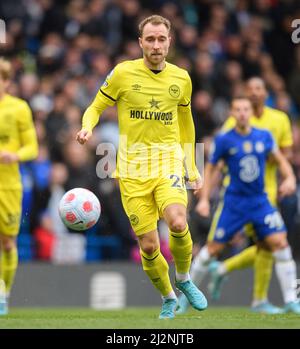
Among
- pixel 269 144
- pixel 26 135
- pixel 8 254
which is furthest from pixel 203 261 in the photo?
pixel 26 135

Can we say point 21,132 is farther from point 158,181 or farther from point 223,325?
point 223,325

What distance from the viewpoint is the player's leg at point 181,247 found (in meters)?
9.08

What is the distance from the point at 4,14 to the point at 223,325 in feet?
33.8

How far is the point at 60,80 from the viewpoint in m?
16.8

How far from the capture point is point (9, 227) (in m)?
11.2

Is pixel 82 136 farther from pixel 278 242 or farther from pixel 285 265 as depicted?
pixel 285 265

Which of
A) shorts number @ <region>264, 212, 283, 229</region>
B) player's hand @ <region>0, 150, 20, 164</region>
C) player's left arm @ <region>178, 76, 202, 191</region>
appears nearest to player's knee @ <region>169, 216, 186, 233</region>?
player's left arm @ <region>178, 76, 202, 191</region>

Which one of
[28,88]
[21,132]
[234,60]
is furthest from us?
[234,60]

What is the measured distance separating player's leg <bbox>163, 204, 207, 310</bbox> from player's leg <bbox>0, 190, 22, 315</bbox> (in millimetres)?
2386

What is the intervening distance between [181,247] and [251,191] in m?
3.11

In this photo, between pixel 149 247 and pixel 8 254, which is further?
pixel 8 254

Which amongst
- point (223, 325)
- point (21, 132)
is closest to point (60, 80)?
point (21, 132)

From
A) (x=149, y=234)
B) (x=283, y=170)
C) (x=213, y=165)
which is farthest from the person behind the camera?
(x=213, y=165)

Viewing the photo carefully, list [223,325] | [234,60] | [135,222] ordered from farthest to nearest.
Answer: [234,60] < [135,222] < [223,325]
